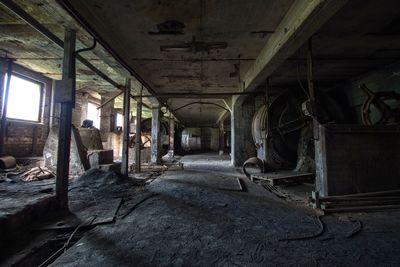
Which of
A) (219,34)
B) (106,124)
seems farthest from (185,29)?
(106,124)

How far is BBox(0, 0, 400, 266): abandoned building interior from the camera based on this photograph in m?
1.96

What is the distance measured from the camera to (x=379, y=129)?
131 inches

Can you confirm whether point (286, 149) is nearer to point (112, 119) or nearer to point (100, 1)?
point (100, 1)

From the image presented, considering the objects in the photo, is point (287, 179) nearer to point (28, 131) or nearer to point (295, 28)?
point (295, 28)

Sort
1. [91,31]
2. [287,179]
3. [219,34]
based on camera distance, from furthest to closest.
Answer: [287,179] → [219,34] → [91,31]

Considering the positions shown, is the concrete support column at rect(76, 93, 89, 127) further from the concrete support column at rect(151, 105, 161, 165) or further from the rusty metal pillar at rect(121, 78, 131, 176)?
the rusty metal pillar at rect(121, 78, 131, 176)

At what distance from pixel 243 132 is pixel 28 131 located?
301 inches

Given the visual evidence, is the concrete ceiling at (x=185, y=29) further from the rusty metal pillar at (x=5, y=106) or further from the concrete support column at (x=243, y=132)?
the rusty metal pillar at (x=5, y=106)

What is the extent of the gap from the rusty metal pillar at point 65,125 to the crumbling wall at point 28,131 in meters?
4.79

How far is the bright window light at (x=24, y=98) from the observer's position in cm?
648

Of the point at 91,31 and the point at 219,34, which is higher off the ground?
the point at 219,34

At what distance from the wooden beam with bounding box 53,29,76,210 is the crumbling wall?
4.80 m

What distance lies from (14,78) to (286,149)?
8.96m

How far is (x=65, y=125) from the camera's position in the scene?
→ 296 centimetres
